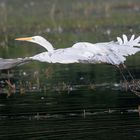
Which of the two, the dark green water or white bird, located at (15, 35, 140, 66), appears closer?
the dark green water

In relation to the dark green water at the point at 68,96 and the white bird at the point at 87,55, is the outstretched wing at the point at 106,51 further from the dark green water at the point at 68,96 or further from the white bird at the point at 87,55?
the dark green water at the point at 68,96

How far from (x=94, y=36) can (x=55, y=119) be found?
1549 cm

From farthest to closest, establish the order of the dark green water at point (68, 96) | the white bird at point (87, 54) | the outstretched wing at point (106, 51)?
the outstretched wing at point (106, 51)
the white bird at point (87, 54)
the dark green water at point (68, 96)

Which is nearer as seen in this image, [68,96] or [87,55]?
[87,55]

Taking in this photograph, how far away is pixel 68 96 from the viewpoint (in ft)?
49.1

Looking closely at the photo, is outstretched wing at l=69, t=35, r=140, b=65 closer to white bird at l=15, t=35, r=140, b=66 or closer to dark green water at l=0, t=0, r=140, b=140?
white bird at l=15, t=35, r=140, b=66

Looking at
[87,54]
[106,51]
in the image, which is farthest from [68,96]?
[87,54]

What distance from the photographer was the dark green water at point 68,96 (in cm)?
1124

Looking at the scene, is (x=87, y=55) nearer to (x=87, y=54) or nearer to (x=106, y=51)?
(x=87, y=54)

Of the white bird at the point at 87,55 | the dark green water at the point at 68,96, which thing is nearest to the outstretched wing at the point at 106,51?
the white bird at the point at 87,55

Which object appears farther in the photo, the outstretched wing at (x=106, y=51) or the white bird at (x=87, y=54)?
the outstretched wing at (x=106, y=51)

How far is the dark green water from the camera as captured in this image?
36.9 feet

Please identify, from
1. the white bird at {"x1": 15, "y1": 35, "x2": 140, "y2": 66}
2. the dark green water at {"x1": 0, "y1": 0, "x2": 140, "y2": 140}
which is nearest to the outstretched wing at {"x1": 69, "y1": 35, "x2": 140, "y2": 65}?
the white bird at {"x1": 15, "y1": 35, "x2": 140, "y2": 66}

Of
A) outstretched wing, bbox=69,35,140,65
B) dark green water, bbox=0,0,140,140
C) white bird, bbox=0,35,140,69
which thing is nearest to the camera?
dark green water, bbox=0,0,140,140
